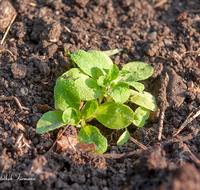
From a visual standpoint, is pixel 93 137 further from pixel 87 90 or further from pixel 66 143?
pixel 87 90

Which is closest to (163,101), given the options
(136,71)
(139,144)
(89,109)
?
(136,71)

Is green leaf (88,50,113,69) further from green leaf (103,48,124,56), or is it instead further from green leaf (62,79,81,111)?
green leaf (62,79,81,111)

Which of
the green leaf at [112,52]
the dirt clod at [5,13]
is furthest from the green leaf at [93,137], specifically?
the dirt clod at [5,13]

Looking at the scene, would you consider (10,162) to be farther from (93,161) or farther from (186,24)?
(186,24)

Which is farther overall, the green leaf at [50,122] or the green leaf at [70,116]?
the green leaf at [70,116]

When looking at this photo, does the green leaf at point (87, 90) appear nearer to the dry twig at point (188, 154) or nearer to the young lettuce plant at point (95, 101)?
the young lettuce plant at point (95, 101)

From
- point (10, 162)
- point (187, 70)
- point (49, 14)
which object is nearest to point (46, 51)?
point (49, 14)
